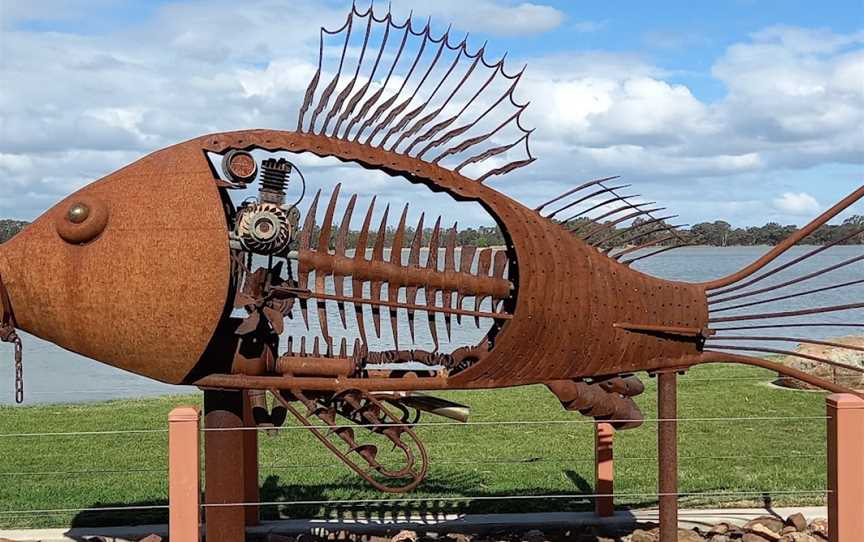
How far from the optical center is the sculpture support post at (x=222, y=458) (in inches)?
186

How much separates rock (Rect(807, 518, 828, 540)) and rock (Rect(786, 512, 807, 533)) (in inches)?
1.6

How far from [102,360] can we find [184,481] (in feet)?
2.61

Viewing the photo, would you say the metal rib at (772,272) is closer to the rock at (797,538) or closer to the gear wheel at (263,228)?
the rock at (797,538)

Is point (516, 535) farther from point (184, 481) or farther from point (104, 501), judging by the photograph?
point (104, 501)

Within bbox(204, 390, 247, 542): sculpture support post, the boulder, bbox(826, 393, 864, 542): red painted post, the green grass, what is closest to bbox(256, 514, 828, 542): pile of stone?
the green grass

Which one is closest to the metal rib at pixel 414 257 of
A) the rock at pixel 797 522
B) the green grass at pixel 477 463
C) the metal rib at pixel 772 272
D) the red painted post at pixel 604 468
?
the metal rib at pixel 772 272

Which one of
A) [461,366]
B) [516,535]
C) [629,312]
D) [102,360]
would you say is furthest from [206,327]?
[516,535]

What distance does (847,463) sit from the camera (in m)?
4.48

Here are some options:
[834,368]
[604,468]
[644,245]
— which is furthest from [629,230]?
[834,368]

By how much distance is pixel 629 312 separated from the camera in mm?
4832

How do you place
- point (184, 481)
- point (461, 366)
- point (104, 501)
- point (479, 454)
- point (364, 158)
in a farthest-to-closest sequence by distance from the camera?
point (479, 454) < point (104, 501) < point (461, 366) < point (364, 158) < point (184, 481)

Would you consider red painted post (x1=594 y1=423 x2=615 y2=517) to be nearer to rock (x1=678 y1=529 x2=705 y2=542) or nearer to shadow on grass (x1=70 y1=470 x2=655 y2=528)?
shadow on grass (x1=70 y1=470 x2=655 y2=528)

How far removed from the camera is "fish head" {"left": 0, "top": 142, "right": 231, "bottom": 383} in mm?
4297

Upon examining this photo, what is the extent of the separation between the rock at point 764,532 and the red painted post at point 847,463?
4.08ft
